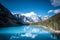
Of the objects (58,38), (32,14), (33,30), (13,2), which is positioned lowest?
(58,38)

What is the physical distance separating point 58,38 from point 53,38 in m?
0.14

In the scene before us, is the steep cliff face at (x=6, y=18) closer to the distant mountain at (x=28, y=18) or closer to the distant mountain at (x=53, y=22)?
the distant mountain at (x=28, y=18)

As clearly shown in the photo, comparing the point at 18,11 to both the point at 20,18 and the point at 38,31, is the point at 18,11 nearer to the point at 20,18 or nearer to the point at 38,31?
the point at 20,18

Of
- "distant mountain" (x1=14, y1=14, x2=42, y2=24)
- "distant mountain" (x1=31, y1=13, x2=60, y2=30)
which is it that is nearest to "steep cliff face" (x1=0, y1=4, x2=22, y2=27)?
"distant mountain" (x1=14, y1=14, x2=42, y2=24)

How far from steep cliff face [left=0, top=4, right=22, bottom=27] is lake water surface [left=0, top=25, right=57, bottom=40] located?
13cm

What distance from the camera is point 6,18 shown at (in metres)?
3.52

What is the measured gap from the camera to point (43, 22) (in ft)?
11.6

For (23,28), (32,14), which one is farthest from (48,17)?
(23,28)

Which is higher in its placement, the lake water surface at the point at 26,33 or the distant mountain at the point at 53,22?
the distant mountain at the point at 53,22

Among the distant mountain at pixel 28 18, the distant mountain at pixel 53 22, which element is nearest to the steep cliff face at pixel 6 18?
the distant mountain at pixel 28 18

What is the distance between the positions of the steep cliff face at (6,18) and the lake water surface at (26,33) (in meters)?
0.13

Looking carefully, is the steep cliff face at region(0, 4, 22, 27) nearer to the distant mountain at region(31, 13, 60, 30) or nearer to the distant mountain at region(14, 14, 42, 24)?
the distant mountain at region(14, 14, 42, 24)

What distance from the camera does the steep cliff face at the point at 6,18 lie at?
11.5 ft

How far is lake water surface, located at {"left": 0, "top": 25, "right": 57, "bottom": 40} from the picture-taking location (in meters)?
3.42
